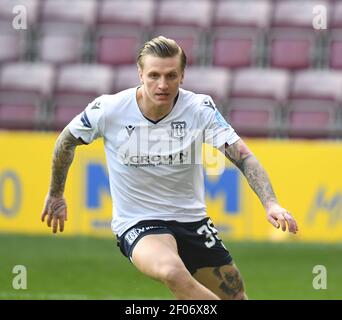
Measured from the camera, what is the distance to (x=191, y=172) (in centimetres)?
794

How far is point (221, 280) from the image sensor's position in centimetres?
791

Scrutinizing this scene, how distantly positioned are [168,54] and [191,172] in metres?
0.85

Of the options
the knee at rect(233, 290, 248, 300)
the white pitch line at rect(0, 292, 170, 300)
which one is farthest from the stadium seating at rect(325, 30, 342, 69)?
the knee at rect(233, 290, 248, 300)

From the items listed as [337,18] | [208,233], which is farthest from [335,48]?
[208,233]

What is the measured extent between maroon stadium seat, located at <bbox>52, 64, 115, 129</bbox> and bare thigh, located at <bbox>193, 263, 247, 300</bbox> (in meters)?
9.55

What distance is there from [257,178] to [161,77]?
2.95 ft

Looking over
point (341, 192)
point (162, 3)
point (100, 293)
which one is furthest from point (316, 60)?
point (100, 293)

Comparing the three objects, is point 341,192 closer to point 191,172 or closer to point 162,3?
point 162,3

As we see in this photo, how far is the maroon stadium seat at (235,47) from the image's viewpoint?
60.2 ft

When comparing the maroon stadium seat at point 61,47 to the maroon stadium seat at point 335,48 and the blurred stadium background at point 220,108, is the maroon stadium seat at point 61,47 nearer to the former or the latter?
the blurred stadium background at point 220,108

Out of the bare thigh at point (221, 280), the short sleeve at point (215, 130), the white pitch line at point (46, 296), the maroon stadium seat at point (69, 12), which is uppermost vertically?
the maroon stadium seat at point (69, 12)

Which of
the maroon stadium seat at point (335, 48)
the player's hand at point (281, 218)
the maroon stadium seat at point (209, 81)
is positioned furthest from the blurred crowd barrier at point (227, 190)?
the player's hand at point (281, 218)

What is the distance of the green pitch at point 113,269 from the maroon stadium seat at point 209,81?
3.11 metres

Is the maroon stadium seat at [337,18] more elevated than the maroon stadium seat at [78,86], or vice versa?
the maroon stadium seat at [337,18]
